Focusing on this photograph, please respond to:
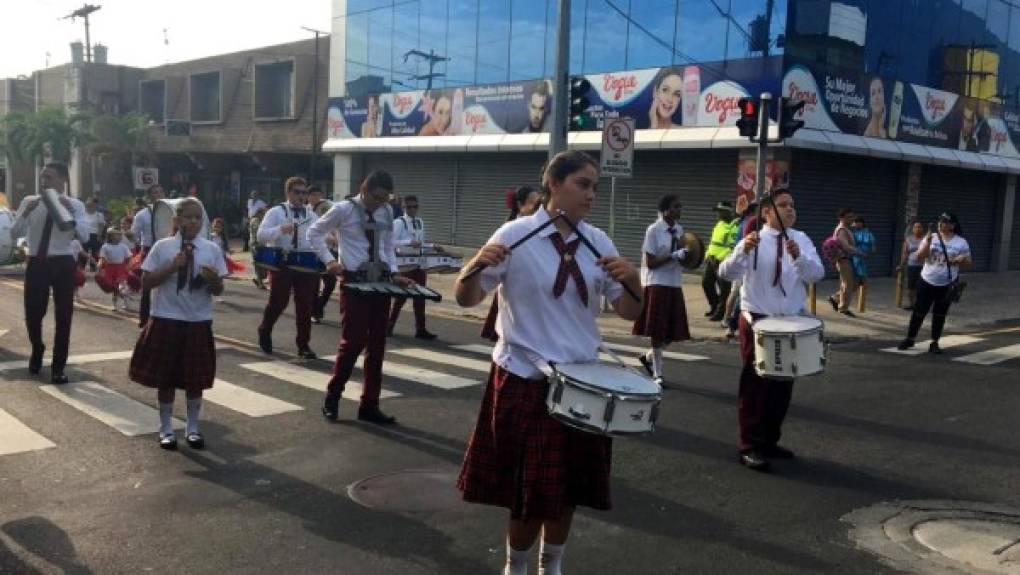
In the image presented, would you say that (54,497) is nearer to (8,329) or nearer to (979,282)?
(8,329)

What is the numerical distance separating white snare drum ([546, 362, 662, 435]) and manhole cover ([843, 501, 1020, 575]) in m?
1.92

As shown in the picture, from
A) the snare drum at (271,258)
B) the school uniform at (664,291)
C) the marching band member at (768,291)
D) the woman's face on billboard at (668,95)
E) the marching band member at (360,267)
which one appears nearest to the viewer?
the marching band member at (768,291)

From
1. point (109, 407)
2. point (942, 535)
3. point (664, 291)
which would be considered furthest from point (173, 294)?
point (942, 535)

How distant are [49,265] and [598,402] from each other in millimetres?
6803

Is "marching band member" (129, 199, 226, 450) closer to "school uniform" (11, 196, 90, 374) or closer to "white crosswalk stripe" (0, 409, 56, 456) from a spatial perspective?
"white crosswalk stripe" (0, 409, 56, 456)

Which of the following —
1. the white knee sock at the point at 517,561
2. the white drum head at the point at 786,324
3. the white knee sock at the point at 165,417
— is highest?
the white drum head at the point at 786,324

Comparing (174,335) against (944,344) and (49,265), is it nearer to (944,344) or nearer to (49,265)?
(49,265)

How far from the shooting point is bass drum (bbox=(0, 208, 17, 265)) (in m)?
17.7

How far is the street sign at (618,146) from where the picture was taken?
14.2 metres

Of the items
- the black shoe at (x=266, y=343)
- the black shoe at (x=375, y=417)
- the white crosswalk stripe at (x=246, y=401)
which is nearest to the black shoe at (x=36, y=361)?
the white crosswalk stripe at (x=246, y=401)

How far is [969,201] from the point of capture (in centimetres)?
2605

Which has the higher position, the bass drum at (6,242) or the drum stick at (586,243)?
the drum stick at (586,243)

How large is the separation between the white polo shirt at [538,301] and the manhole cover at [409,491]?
178 cm

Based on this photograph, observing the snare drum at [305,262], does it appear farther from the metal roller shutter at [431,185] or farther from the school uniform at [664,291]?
the metal roller shutter at [431,185]
